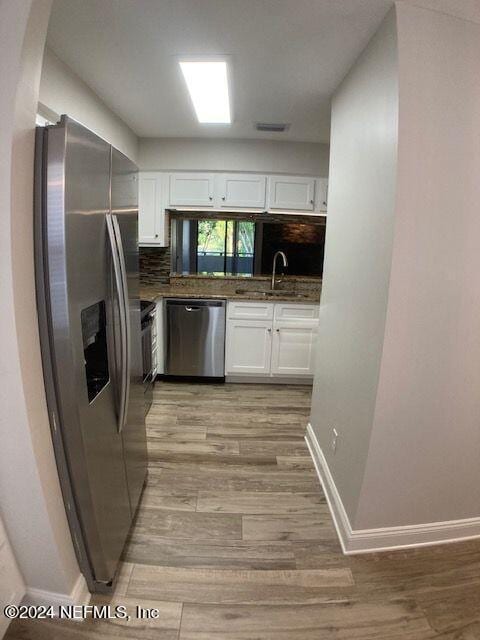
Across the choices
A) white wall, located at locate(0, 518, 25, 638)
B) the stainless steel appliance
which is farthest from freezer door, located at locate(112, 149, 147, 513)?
the stainless steel appliance

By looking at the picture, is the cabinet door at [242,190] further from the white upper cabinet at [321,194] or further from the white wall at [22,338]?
the white wall at [22,338]

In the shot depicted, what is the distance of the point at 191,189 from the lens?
329 centimetres

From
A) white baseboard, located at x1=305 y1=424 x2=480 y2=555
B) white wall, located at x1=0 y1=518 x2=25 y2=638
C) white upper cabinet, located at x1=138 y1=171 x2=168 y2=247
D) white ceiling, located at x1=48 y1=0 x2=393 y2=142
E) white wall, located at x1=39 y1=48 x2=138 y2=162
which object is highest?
white ceiling, located at x1=48 y1=0 x2=393 y2=142

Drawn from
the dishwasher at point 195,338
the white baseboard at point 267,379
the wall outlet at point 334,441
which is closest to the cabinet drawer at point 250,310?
the dishwasher at point 195,338

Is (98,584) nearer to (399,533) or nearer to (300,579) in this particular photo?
(300,579)

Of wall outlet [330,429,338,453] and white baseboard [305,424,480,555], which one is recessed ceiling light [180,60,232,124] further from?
white baseboard [305,424,480,555]

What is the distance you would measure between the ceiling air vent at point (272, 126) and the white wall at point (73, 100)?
3.99 ft

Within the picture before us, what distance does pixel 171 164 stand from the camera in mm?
3264

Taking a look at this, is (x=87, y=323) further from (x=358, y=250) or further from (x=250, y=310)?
(x=250, y=310)

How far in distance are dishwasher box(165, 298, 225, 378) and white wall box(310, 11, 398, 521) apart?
1423 millimetres

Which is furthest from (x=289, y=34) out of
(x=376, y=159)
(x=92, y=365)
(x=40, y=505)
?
(x=40, y=505)

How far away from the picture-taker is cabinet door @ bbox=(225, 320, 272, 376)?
3301 millimetres

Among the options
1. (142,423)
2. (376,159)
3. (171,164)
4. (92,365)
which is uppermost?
(171,164)

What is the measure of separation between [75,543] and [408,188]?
6.40 ft
